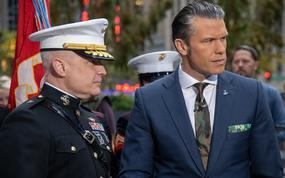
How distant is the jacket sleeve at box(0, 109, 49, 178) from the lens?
12.0 ft

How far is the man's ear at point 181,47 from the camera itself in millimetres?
4191

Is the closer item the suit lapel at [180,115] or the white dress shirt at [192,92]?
the suit lapel at [180,115]

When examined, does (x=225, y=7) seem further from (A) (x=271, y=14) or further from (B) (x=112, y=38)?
(A) (x=271, y=14)

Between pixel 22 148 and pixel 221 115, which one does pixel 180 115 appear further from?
pixel 22 148

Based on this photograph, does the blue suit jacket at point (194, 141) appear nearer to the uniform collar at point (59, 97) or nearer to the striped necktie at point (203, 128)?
the striped necktie at point (203, 128)

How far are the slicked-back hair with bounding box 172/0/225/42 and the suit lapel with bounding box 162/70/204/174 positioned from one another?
241mm

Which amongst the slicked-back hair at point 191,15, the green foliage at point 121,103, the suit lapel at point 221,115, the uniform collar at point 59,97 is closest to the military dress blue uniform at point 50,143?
the uniform collar at point 59,97

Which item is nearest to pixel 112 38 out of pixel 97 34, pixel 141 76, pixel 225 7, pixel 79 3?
pixel 79 3

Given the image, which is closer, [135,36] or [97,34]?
[97,34]

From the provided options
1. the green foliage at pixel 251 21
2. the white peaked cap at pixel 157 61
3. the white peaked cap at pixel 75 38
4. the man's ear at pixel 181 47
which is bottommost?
Answer: the green foliage at pixel 251 21

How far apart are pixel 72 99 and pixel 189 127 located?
62 cm

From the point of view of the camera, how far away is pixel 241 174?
159 inches

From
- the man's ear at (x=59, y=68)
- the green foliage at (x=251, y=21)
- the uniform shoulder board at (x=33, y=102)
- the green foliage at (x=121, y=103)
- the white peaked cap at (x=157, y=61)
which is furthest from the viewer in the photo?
the green foliage at (x=251, y=21)

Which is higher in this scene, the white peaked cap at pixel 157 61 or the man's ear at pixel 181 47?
the man's ear at pixel 181 47
